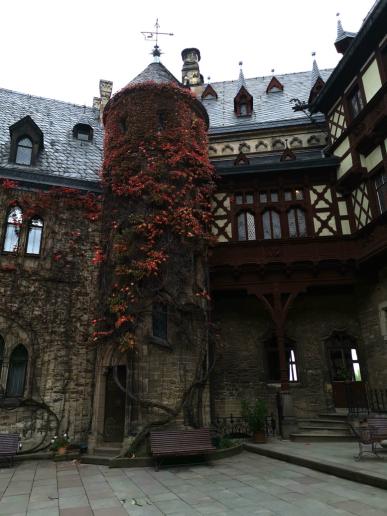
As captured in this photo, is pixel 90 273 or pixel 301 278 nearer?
pixel 90 273

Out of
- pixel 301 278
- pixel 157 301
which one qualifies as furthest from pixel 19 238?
pixel 301 278

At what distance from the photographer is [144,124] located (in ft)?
42.8

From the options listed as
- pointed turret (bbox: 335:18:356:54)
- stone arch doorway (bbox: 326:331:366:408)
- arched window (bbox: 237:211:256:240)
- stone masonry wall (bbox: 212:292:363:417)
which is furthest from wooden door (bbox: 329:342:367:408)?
pointed turret (bbox: 335:18:356:54)

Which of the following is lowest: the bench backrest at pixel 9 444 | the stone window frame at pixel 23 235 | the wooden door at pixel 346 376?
the bench backrest at pixel 9 444

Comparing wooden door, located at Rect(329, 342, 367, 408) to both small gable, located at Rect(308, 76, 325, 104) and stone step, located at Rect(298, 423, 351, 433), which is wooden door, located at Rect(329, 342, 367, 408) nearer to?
stone step, located at Rect(298, 423, 351, 433)

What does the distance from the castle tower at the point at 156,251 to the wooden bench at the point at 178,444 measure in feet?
4.23

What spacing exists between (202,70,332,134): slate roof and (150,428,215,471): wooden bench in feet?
45.5

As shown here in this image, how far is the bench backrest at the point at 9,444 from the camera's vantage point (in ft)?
28.1

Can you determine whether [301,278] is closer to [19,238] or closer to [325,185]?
[325,185]

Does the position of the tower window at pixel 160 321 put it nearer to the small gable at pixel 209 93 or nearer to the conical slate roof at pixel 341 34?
the conical slate roof at pixel 341 34

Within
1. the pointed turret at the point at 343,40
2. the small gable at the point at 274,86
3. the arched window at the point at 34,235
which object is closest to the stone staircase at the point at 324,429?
the arched window at the point at 34,235

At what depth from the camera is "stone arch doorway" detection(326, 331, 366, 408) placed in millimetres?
12820

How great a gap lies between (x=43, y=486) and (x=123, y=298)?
4.81m

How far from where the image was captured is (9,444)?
28.4 ft
